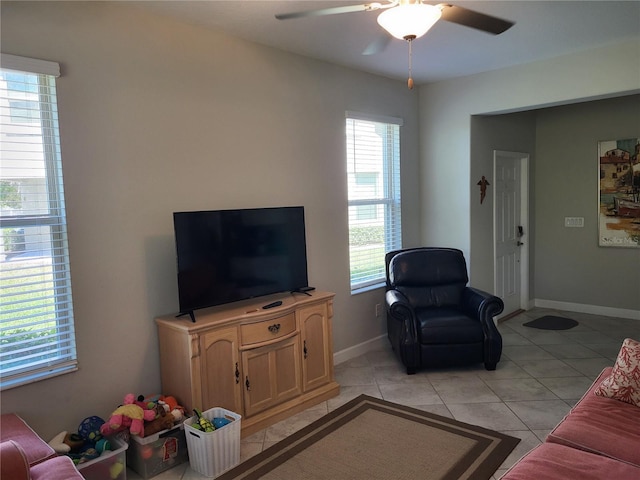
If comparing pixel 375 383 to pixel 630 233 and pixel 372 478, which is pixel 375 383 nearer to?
pixel 372 478

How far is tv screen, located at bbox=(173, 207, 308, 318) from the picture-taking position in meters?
2.94

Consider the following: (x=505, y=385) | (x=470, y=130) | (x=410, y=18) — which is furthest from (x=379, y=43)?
(x=505, y=385)

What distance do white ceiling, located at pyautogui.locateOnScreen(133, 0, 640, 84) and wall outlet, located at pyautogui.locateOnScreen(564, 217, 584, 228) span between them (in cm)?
244

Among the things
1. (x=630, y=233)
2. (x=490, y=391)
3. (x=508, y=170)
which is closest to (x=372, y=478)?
(x=490, y=391)

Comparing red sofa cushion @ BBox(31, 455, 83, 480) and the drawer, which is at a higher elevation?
the drawer

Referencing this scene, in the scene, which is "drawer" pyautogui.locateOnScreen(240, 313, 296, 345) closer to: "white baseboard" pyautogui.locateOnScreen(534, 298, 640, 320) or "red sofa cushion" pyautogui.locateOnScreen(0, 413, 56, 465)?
"red sofa cushion" pyautogui.locateOnScreen(0, 413, 56, 465)

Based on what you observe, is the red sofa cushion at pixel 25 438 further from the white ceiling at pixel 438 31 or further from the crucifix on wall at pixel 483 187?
the crucifix on wall at pixel 483 187

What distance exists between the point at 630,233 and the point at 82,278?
5660 millimetres

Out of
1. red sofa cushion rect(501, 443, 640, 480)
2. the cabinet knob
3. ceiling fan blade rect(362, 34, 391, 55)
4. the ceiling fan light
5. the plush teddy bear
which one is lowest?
the plush teddy bear

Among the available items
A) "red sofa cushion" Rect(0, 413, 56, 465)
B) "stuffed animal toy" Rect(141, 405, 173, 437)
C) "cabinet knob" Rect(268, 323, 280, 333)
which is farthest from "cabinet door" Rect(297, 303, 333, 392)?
"red sofa cushion" Rect(0, 413, 56, 465)

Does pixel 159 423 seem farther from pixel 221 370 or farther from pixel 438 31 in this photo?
pixel 438 31

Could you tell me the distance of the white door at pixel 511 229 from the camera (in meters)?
5.48

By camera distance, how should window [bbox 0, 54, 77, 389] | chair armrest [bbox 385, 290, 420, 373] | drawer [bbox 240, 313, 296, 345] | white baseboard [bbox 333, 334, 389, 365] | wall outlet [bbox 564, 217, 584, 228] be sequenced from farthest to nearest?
wall outlet [bbox 564, 217, 584, 228] → white baseboard [bbox 333, 334, 389, 365] → chair armrest [bbox 385, 290, 420, 373] → drawer [bbox 240, 313, 296, 345] → window [bbox 0, 54, 77, 389]

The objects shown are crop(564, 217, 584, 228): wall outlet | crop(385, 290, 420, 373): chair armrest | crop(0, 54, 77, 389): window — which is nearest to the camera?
crop(0, 54, 77, 389): window
